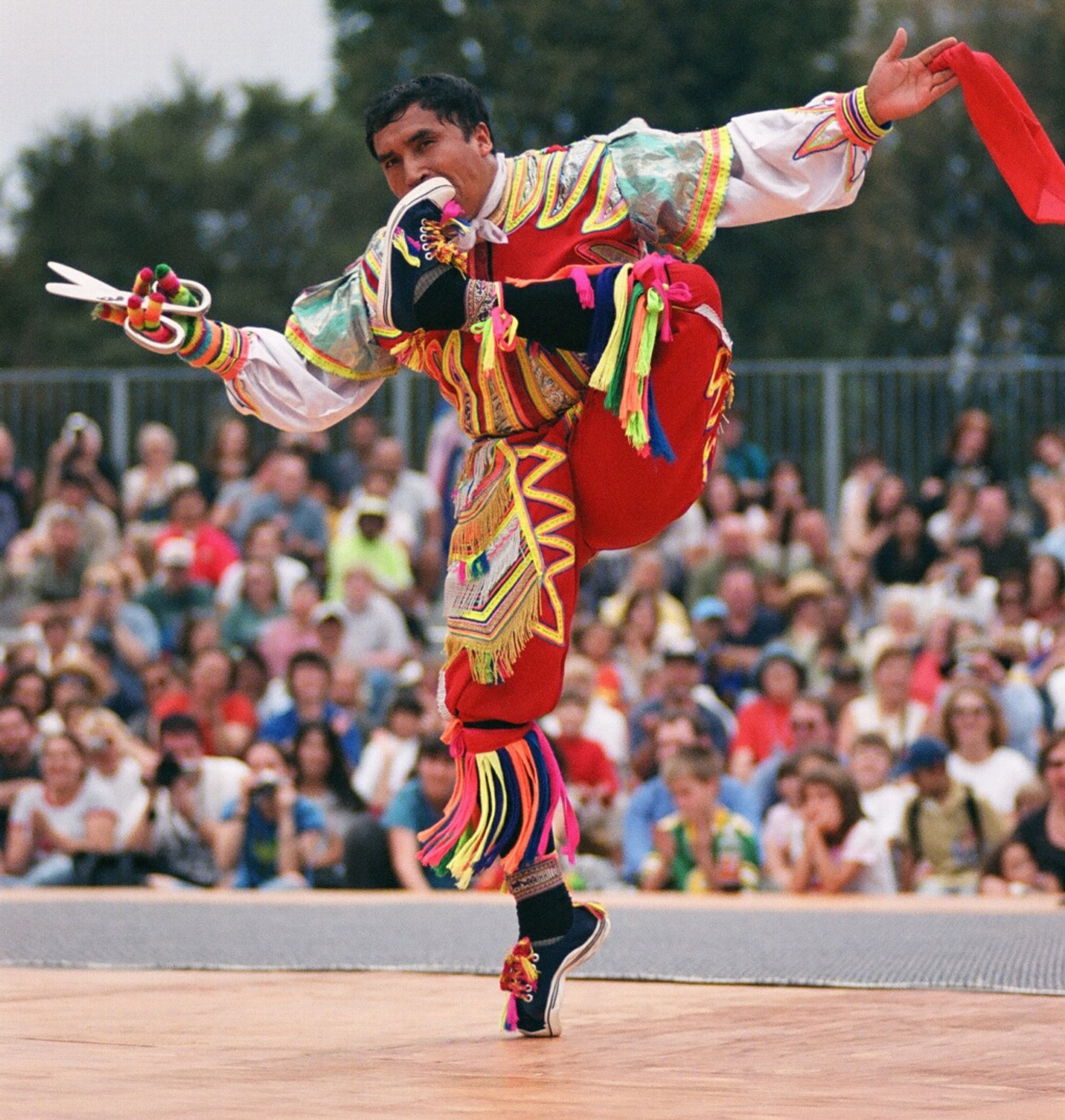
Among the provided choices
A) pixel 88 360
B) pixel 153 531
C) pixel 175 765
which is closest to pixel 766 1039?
pixel 175 765

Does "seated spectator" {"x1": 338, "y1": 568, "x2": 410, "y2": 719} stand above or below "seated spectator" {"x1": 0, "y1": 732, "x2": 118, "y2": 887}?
above

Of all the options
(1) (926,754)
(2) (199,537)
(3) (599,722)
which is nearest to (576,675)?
(3) (599,722)

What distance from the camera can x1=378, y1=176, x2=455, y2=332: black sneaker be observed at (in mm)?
3566

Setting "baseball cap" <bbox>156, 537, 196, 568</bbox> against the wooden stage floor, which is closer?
the wooden stage floor

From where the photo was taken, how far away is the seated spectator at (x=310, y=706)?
8.90m

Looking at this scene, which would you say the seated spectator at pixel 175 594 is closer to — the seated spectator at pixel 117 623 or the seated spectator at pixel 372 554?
the seated spectator at pixel 117 623

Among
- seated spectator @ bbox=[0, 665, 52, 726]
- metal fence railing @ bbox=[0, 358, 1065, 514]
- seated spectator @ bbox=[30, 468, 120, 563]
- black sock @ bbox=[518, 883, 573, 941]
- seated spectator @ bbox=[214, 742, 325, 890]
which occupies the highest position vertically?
Answer: metal fence railing @ bbox=[0, 358, 1065, 514]

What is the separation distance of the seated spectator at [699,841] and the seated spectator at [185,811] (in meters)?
1.79

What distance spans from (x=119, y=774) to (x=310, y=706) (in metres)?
0.92

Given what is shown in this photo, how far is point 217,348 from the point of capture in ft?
12.2

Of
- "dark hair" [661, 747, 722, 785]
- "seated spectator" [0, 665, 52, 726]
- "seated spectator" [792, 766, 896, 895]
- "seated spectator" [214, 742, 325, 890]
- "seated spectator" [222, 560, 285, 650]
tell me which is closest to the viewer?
"seated spectator" [792, 766, 896, 895]

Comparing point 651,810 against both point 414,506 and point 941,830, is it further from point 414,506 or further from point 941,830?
point 414,506

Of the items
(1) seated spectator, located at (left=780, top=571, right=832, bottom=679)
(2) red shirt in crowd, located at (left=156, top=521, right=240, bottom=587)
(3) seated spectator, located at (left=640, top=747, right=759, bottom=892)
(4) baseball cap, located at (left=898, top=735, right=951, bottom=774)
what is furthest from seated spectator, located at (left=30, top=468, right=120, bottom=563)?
(4) baseball cap, located at (left=898, top=735, right=951, bottom=774)

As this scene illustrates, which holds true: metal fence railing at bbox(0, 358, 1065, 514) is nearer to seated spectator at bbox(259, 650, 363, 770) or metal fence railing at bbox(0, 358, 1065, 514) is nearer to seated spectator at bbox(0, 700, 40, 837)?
seated spectator at bbox(259, 650, 363, 770)
